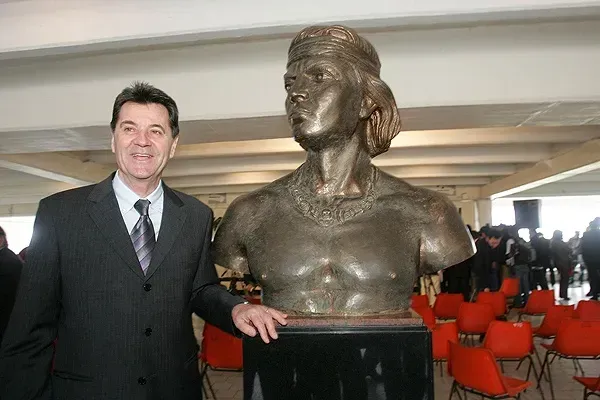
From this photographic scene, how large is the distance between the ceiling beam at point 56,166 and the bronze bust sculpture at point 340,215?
22.3 feet

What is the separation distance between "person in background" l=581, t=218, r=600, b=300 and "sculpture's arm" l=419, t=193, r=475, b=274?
9164 millimetres

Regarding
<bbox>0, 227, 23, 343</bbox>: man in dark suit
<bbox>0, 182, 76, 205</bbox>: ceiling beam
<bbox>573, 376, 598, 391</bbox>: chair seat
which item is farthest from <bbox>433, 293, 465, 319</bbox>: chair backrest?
<bbox>0, 182, 76, 205</bbox>: ceiling beam

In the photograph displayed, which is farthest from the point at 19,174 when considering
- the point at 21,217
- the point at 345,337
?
the point at 345,337

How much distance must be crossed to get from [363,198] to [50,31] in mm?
2869

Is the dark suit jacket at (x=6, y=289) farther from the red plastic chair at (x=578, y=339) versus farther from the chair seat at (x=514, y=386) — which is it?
the red plastic chair at (x=578, y=339)

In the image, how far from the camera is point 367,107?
204 cm

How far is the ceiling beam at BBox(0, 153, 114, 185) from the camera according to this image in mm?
7910

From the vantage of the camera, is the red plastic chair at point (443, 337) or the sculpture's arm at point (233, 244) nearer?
the sculpture's arm at point (233, 244)

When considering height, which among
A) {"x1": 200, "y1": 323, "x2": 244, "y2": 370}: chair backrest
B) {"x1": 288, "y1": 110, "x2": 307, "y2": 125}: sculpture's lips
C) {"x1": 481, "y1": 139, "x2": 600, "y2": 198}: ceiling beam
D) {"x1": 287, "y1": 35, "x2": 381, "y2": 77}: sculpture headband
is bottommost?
{"x1": 200, "y1": 323, "x2": 244, "y2": 370}: chair backrest

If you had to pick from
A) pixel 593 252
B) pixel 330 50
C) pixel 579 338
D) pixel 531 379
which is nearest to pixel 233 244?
pixel 330 50

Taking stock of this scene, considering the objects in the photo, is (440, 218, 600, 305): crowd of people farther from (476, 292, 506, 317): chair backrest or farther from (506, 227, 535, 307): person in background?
(476, 292, 506, 317): chair backrest

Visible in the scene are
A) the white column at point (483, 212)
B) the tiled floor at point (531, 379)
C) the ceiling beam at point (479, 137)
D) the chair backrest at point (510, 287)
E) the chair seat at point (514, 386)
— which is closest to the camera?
the chair seat at point (514, 386)

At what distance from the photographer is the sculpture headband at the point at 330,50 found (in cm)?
191

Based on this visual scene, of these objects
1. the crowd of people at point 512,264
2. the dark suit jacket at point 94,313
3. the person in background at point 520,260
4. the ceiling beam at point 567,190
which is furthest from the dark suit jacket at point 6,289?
the ceiling beam at point 567,190
